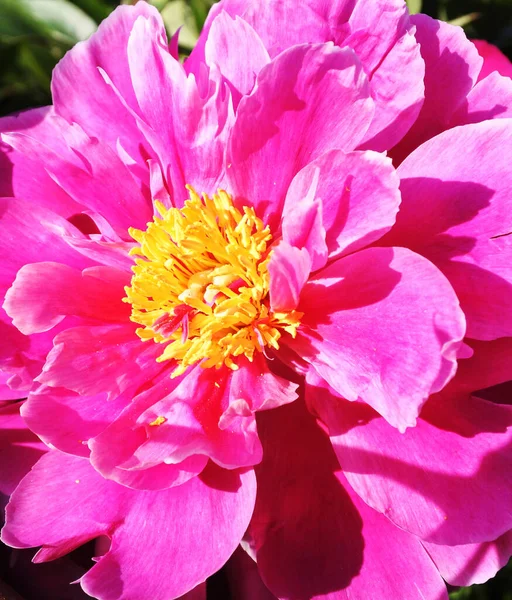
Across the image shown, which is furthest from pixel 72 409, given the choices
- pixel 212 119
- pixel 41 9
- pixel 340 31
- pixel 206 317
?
pixel 41 9

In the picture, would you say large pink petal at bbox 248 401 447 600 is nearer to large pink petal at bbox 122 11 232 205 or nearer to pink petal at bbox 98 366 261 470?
pink petal at bbox 98 366 261 470

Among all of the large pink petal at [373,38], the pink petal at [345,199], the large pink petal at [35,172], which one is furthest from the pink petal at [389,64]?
the large pink petal at [35,172]

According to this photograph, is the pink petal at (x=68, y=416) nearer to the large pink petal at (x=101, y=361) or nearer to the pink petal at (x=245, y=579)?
the large pink petal at (x=101, y=361)

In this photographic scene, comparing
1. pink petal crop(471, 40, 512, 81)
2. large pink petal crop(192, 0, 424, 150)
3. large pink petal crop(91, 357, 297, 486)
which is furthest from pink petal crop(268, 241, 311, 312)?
pink petal crop(471, 40, 512, 81)

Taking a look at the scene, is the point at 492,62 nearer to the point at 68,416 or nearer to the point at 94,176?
the point at 94,176

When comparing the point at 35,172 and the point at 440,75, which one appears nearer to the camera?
the point at 440,75

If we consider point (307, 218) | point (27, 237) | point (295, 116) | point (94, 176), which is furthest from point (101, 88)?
point (307, 218)
